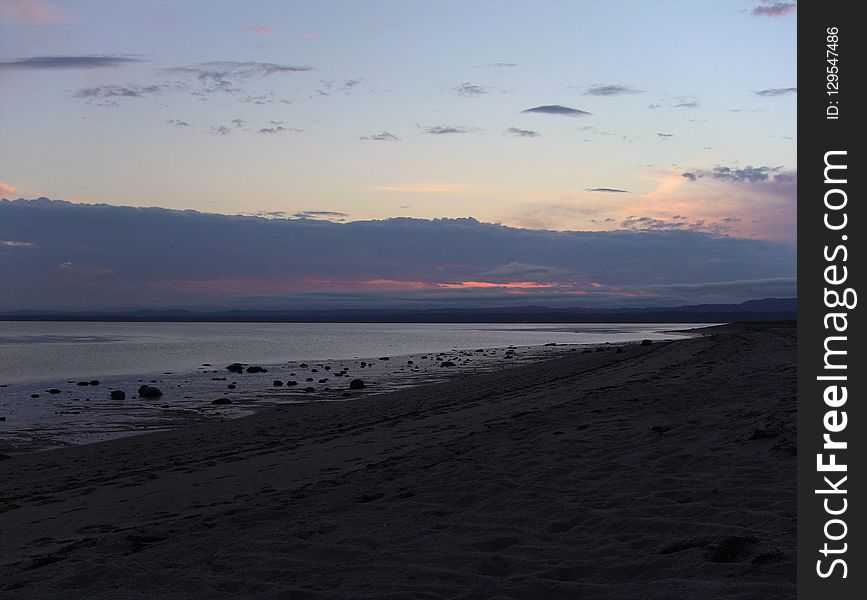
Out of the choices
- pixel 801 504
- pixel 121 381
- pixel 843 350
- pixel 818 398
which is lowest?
pixel 121 381

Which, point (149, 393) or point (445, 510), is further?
point (149, 393)

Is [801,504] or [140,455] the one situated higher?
[801,504]

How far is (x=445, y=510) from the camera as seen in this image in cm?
741

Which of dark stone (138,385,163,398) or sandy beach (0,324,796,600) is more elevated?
sandy beach (0,324,796,600)

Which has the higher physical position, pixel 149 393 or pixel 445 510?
pixel 445 510

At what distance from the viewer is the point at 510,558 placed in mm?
5703

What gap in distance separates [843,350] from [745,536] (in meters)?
1.85

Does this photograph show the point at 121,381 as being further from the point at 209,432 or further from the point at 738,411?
the point at 738,411

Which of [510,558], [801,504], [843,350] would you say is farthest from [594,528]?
[843,350]

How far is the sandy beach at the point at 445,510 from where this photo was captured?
532 centimetres

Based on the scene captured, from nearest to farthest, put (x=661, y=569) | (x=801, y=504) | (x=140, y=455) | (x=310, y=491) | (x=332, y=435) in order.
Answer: (x=801, y=504)
(x=661, y=569)
(x=310, y=491)
(x=140, y=455)
(x=332, y=435)

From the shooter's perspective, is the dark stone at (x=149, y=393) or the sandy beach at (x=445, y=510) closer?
A: the sandy beach at (x=445, y=510)

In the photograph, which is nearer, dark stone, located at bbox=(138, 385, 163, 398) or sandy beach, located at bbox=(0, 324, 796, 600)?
sandy beach, located at bbox=(0, 324, 796, 600)

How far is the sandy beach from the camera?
5320 millimetres
